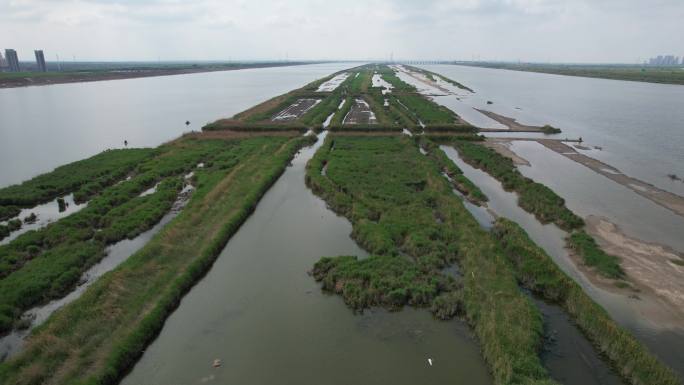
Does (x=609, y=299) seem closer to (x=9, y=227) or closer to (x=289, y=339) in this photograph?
(x=289, y=339)

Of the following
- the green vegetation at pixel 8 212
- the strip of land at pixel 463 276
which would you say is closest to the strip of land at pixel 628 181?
the strip of land at pixel 463 276

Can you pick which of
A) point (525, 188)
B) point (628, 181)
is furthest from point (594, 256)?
point (628, 181)

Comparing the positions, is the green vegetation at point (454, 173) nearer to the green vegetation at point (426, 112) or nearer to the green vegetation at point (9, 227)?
the green vegetation at point (426, 112)

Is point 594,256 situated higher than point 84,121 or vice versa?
point 84,121

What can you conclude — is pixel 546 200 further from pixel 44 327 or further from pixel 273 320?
pixel 44 327

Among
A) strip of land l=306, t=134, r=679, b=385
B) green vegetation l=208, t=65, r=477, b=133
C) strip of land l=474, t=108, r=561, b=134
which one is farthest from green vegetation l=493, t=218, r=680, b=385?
strip of land l=474, t=108, r=561, b=134

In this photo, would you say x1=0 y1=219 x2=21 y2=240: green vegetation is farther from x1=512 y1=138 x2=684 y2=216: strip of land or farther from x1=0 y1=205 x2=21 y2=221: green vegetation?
x1=512 y1=138 x2=684 y2=216: strip of land
